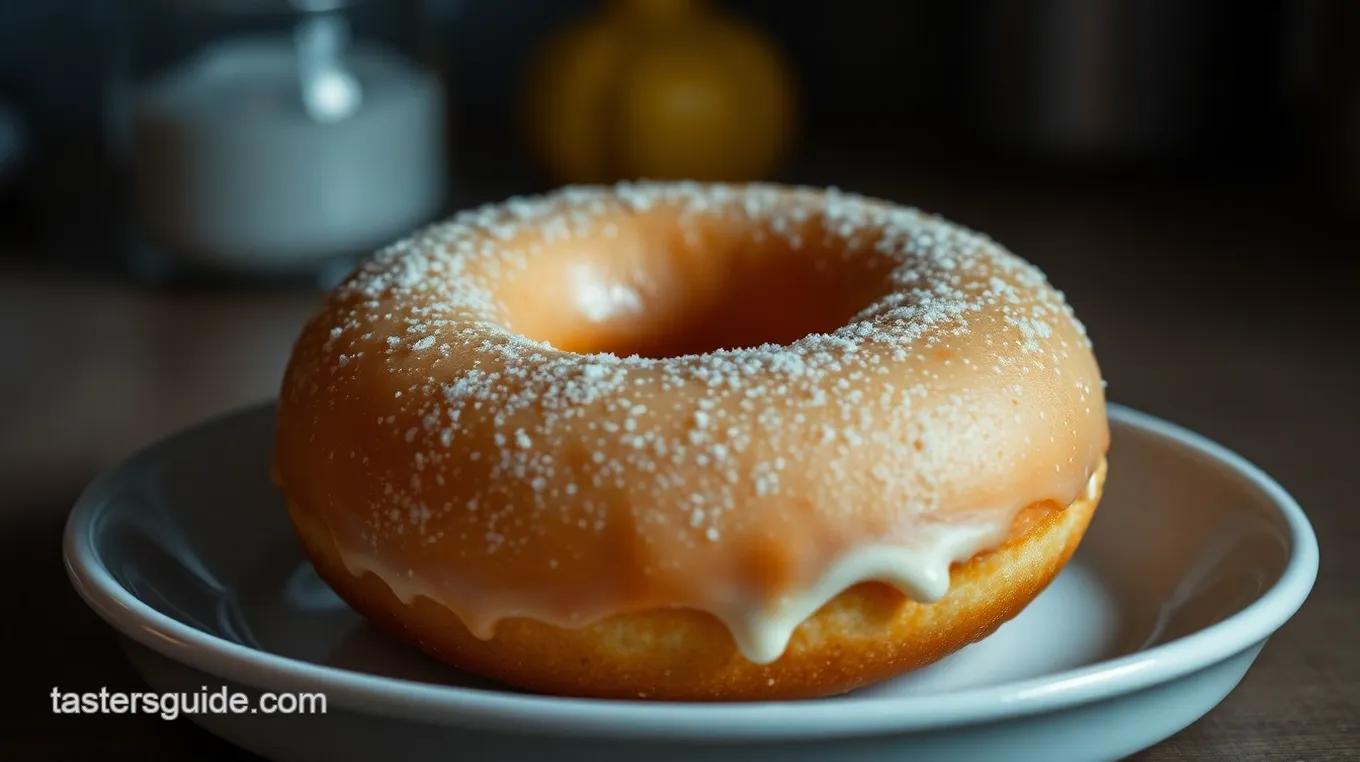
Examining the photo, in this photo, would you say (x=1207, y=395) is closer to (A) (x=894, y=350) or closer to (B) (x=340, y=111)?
(A) (x=894, y=350)

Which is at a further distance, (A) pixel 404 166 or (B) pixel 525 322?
(A) pixel 404 166

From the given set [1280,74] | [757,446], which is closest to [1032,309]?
[757,446]

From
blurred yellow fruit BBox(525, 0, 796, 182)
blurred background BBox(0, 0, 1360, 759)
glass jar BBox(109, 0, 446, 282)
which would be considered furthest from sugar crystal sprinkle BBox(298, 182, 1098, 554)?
blurred yellow fruit BBox(525, 0, 796, 182)

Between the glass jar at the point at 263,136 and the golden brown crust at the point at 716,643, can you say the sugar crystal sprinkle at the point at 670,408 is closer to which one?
the golden brown crust at the point at 716,643

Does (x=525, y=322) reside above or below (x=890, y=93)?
above

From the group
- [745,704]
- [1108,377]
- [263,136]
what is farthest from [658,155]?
[745,704]

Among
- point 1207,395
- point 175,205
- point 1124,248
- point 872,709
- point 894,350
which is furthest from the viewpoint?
point 1124,248

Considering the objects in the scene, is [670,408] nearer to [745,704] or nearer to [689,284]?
[745,704]

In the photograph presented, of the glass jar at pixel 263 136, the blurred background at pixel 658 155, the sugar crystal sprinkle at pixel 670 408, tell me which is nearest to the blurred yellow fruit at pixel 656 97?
the blurred background at pixel 658 155
